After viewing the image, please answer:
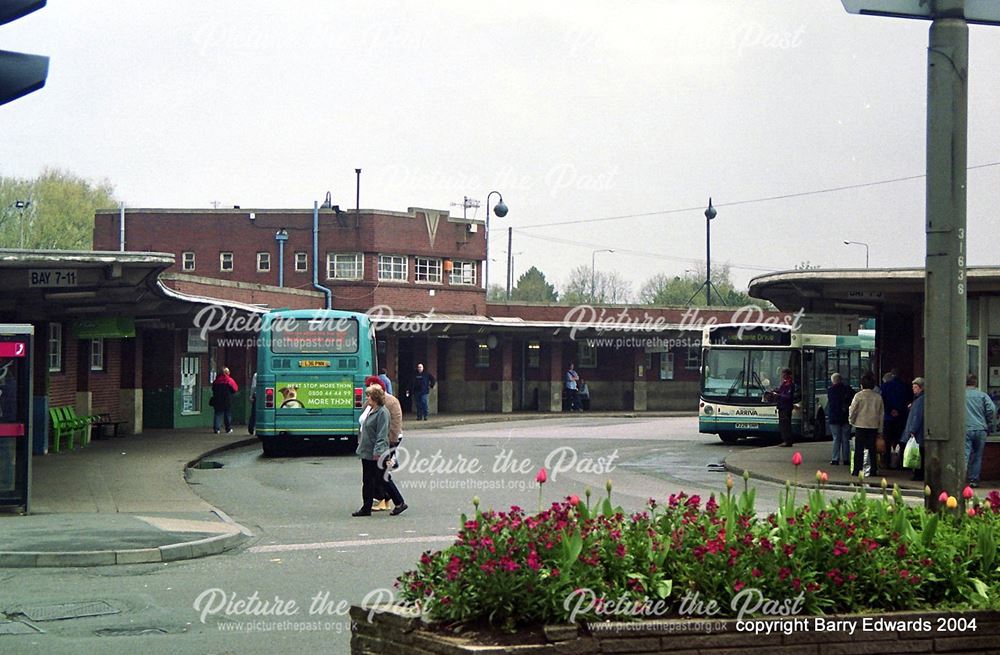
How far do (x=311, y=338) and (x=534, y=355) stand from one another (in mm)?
29150

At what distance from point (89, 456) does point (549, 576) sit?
2186cm

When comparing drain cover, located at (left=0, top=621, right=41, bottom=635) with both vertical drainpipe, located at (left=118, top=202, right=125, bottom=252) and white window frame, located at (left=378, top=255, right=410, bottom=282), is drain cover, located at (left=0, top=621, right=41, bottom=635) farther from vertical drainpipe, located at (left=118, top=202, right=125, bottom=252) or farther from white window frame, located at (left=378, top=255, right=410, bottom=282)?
vertical drainpipe, located at (left=118, top=202, right=125, bottom=252)

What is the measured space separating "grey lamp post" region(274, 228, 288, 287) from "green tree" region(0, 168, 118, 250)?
94.8 feet

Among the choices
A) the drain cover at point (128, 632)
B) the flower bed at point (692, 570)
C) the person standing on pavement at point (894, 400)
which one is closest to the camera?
the flower bed at point (692, 570)

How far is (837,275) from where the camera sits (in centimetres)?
2270

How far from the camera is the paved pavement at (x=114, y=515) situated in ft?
43.4

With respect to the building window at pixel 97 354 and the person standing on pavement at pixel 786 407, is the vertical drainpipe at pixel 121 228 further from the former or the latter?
the person standing on pavement at pixel 786 407

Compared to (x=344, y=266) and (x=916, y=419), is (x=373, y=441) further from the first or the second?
(x=344, y=266)

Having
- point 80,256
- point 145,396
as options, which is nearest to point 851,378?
point 145,396

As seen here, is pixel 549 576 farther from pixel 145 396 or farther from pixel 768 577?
pixel 145 396

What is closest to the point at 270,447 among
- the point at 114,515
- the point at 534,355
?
the point at 114,515

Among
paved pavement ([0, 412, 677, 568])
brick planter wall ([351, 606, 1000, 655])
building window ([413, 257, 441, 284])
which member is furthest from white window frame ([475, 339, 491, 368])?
brick planter wall ([351, 606, 1000, 655])

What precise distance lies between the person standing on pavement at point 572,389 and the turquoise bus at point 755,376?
21.9 meters

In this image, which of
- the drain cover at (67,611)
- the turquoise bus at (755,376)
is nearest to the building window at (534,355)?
the turquoise bus at (755,376)
